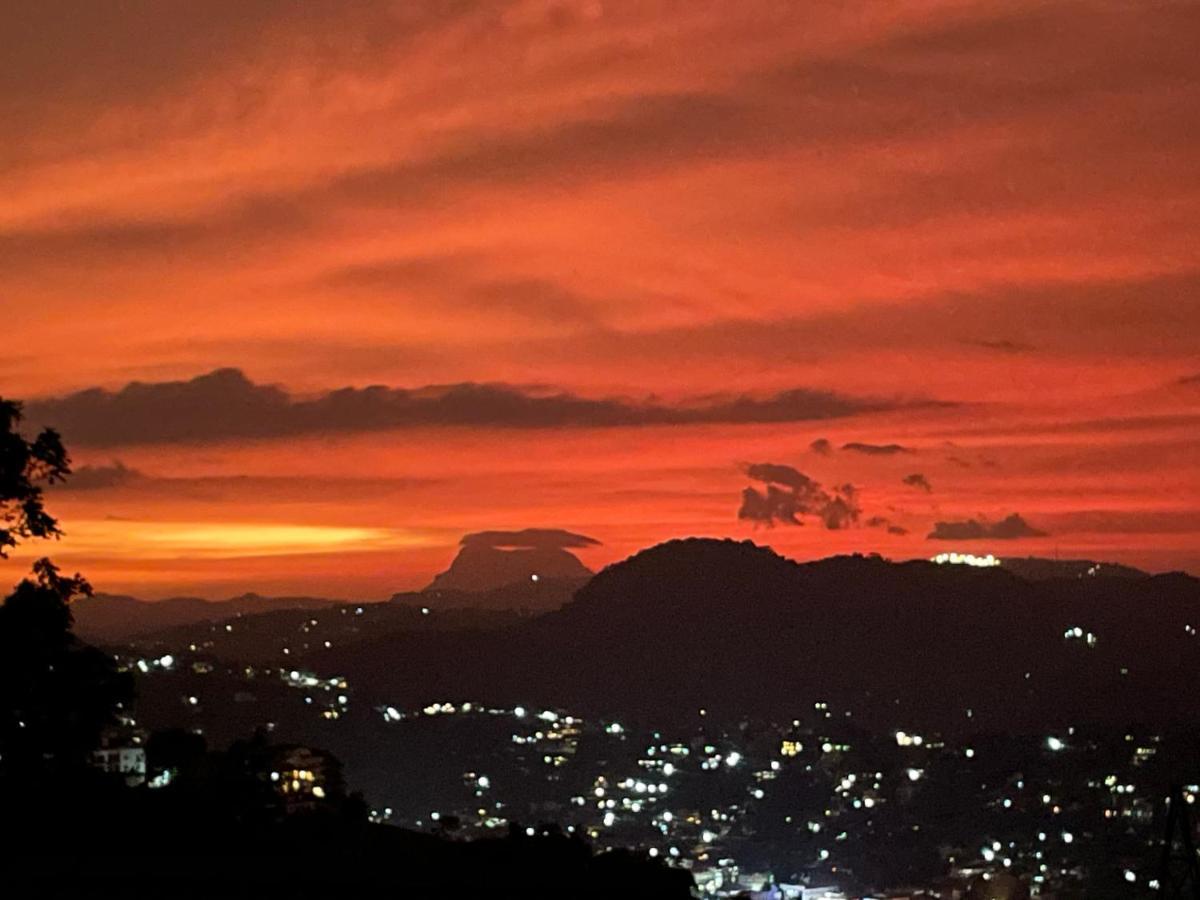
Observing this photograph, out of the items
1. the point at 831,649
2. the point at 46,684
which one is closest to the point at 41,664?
the point at 46,684

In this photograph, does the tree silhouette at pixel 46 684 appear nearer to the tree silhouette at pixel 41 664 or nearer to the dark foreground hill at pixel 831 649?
the tree silhouette at pixel 41 664

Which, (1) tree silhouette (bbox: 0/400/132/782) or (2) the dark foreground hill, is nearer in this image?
(1) tree silhouette (bbox: 0/400/132/782)

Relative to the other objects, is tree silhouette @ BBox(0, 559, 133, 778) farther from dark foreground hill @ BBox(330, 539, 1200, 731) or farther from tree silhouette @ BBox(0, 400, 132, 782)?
dark foreground hill @ BBox(330, 539, 1200, 731)

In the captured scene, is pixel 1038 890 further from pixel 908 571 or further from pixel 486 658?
pixel 908 571

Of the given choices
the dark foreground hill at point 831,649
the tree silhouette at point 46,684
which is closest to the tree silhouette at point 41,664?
the tree silhouette at point 46,684

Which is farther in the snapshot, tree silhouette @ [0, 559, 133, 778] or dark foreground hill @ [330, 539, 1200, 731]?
dark foreground hill @ [330, 539, 1200, 731]

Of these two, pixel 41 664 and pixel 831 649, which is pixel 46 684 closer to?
pixel 41 664

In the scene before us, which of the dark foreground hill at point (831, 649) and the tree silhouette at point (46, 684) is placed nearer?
the tree silhouette at point (46, 684)

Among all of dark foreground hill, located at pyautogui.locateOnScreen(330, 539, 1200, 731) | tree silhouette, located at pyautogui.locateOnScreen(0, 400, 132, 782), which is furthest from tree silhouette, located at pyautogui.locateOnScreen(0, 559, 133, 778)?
dark foreground hill, located at pyautogui.locateOnScreen(330, 539, 1200, 731)
